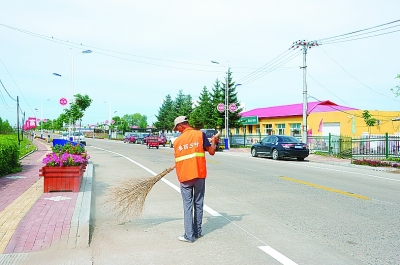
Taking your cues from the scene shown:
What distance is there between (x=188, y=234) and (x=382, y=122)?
40503mm

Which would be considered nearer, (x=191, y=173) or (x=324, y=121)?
(x=191, y=173)

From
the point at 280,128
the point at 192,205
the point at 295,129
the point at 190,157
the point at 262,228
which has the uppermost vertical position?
the point at 280,128

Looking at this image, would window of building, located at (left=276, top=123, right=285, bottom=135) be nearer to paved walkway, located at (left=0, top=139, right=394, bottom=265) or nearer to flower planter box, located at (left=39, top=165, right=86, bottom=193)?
paved walkway, located at (left=0, top=139, right=394, bottom=265)

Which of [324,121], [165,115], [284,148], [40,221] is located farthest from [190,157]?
[165,115]

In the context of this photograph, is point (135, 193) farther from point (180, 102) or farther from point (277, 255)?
point (180, 102)

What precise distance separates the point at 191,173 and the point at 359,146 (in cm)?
2347

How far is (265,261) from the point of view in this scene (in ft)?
16.3

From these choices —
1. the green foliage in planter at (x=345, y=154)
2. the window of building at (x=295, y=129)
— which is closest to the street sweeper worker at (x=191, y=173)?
the green foliage in planter at (x=345, y=154)

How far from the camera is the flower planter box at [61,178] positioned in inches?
361

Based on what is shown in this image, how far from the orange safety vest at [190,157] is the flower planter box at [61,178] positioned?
425cm

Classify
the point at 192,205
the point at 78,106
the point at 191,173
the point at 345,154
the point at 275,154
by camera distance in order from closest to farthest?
the point at 191,173, the point at 192,205, the point at 275,154, the point at 345,154, the point at 78,106

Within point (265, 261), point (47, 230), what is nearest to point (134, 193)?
point (47, 230)

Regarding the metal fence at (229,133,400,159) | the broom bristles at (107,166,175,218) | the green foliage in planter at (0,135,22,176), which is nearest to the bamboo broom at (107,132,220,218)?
the broom bristles at (107,166,175,218)

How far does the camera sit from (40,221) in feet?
21.7
